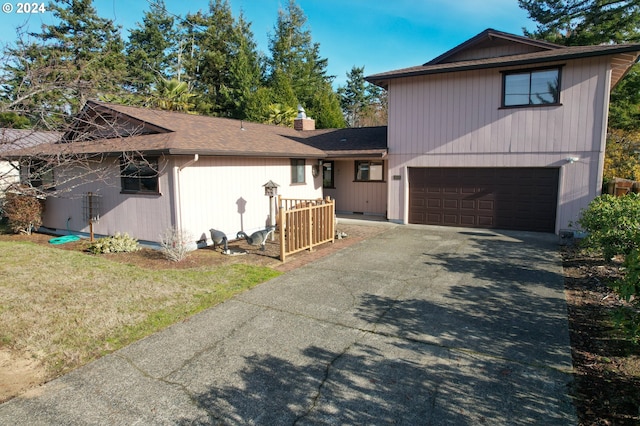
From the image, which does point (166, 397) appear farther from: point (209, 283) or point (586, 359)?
point (586, 359)

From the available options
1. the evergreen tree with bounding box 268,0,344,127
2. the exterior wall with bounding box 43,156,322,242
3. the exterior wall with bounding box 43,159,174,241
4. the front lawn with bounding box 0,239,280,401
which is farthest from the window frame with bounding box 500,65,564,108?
the evergreen tree with bounding box 268,0,344,127

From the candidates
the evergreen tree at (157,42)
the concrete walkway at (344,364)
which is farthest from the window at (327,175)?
the evergreen tree at (157,42)

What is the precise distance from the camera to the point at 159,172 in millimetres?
9297

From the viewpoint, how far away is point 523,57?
37.9 feet

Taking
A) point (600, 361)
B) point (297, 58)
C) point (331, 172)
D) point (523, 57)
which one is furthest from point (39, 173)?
point (297, 58)

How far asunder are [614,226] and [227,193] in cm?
888

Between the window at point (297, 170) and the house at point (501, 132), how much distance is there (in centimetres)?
329

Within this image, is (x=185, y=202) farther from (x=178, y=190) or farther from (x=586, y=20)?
(x=586, y=20)

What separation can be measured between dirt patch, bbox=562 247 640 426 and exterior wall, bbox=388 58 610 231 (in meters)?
5.65

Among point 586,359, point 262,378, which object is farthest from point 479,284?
point 262,378

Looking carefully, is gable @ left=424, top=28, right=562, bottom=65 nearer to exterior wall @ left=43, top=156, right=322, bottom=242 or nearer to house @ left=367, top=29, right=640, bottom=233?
house @ left=367, top=29, right=640, bottom=233

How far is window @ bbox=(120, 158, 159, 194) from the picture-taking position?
9602mm

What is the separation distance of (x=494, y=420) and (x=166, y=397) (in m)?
3.03

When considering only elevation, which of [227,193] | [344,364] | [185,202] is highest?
[227,193]
